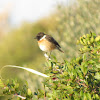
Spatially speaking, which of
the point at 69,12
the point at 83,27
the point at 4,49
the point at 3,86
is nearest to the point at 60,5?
the point at 69,12

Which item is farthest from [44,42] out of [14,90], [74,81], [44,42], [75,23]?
[74,81]

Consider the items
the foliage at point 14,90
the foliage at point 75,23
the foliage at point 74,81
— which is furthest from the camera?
the foliage at point 75,23

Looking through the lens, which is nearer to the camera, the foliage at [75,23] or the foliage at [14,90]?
the foliage at [14,90]

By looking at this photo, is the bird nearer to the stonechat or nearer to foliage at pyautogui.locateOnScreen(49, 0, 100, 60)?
the stonechat

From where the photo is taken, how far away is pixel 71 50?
25.1ft

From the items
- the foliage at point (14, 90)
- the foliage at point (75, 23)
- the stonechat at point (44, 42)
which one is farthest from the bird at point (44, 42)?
the foliage at point (14, 90)

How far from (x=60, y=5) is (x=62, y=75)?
587 cm

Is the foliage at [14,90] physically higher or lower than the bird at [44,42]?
lower

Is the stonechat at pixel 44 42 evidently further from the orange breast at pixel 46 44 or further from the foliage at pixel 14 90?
the foliage at pixel 14 90

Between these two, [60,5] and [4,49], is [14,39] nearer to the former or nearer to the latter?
[4,49]

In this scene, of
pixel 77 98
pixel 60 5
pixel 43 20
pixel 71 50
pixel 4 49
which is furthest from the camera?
pixel 43 20

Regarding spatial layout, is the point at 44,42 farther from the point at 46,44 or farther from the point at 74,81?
the point at 74,81

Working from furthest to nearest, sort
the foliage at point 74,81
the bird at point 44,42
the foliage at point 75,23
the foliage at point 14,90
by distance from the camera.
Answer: the foliage at point 75,23 → the bird at point 44,42 → the foliage at point 14,90 → the foliage at point 74,81

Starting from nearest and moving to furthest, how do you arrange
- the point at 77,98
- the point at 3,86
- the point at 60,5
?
the point at 77,98
the point at 3,86
the point at 60,5
